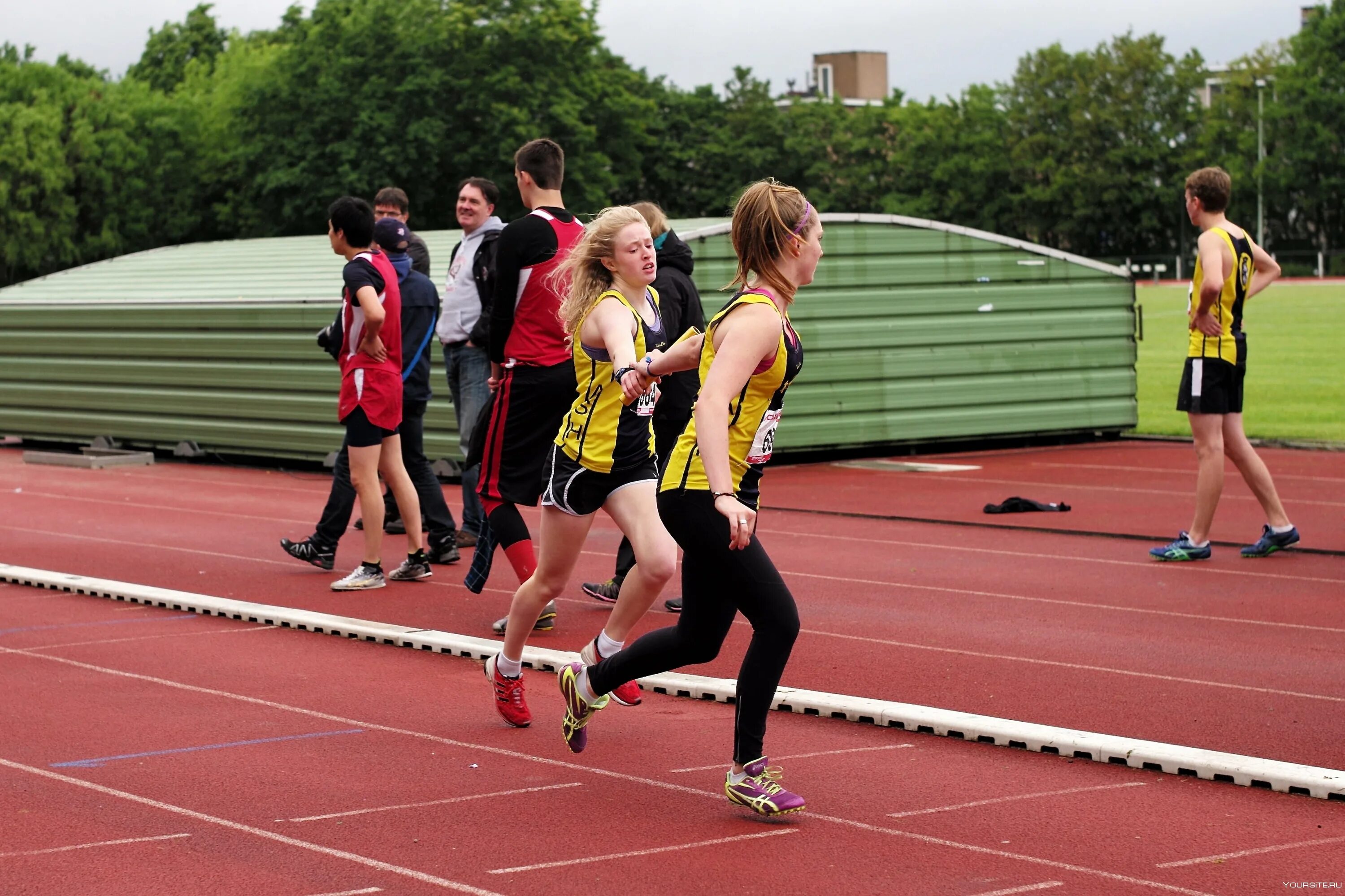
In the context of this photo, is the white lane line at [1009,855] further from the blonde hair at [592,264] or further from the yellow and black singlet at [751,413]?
the blonde hair at [592,264]

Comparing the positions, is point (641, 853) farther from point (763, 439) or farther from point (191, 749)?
point (191, 749)

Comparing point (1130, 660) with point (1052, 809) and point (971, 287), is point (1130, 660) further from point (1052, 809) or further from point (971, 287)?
point (971, 287)

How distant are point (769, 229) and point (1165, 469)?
36.2ft

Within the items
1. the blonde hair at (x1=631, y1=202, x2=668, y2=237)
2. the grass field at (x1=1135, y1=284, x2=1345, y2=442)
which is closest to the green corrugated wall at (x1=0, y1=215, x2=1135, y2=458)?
the grass field at (x1=1135, y1=284, x2=1345, y2=442)

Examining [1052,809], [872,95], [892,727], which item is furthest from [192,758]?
[872,95]

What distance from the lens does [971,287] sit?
17.2 m

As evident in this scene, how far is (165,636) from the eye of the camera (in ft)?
26.1

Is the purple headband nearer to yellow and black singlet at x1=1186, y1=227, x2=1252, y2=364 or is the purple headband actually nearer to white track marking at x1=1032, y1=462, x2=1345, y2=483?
yellow and black singlet at x1=1186, y1=227, x2=1252, y2=364

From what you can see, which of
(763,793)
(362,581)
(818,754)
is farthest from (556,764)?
(362,581)

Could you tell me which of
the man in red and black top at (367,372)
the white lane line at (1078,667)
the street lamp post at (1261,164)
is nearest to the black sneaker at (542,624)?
the white lane line at (1078,667)

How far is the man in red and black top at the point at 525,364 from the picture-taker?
7.23m

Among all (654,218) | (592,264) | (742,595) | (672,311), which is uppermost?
(654,218)

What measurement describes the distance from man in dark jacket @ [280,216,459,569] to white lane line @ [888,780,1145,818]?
522cm

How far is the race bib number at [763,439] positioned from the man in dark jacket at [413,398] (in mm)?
5072
